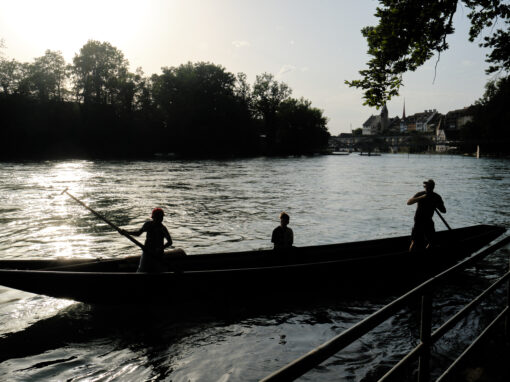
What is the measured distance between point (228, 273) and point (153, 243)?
1.60 m

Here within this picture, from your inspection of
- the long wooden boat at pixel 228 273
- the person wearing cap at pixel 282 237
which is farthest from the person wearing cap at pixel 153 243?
the person wearing cap at pixel 282 237

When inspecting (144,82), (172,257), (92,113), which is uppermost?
(144,82)

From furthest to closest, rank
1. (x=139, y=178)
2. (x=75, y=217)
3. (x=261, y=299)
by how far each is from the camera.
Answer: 1. (x=139, y=178)
2. (x=75, y=217)
3. (x=261, y=299)

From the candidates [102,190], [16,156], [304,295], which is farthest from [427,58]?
[16,156]

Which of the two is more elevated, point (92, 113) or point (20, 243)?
point (92, 113)

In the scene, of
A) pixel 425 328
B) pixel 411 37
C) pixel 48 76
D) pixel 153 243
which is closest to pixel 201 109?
pixel 48 76

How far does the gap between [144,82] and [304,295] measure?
81045mm

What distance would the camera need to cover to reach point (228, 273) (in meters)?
7.41

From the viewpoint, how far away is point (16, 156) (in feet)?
213

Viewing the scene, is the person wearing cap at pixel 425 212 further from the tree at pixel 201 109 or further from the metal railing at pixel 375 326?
the tree at pixel 201 109

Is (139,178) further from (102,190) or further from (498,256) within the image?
(498,256)

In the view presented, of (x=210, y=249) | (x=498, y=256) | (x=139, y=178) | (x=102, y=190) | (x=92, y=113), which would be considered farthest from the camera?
(x=92, y=113)

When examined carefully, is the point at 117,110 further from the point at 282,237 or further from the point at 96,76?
the point at 282,237

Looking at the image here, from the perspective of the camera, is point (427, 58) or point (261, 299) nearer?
point (261, 299)
